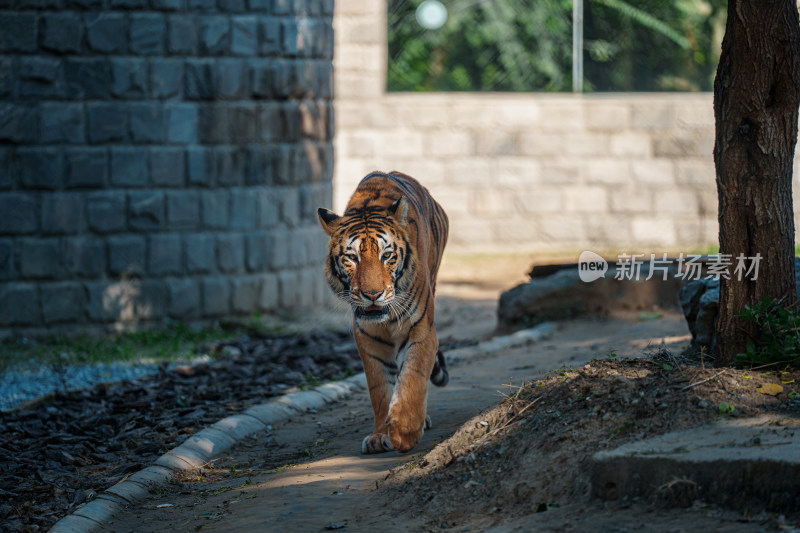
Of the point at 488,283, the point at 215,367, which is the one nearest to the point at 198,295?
the point at 215,367

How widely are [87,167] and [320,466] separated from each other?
5.63 metres

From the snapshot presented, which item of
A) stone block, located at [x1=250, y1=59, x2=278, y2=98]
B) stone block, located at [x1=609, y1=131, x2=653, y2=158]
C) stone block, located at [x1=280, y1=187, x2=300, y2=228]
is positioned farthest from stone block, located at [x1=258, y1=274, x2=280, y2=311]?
stone block, located at [x1=609, y1=131, x2=653, y2=158]

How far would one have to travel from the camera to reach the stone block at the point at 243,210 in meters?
10.3

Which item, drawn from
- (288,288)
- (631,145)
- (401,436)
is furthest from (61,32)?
(631,145)

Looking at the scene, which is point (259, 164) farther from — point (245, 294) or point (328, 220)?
point (328, 220)

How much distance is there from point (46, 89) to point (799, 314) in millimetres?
7614

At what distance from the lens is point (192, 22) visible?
9953 mm

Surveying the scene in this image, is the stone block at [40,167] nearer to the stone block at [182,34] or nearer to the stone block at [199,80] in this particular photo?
the stone block at [199,80]

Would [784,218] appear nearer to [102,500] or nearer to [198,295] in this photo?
[102,500]

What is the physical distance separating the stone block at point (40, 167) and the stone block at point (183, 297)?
5.12 feet

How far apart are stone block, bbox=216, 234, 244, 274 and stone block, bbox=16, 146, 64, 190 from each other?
5.80 ft

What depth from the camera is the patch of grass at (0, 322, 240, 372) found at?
8.82 metres

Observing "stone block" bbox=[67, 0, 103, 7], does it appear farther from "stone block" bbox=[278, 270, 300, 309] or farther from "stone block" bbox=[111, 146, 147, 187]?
"stone block" bbox=[278, 270, 300, 309]

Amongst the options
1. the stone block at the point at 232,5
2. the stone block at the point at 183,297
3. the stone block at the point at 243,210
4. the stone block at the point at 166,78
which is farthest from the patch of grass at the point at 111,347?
the stone block at the point at 232,5
